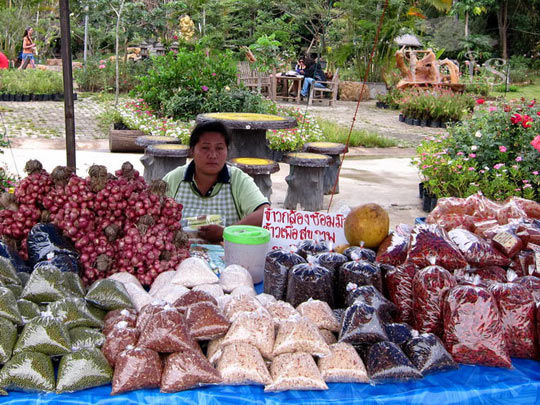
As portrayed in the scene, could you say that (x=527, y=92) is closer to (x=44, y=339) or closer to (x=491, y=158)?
(x=491, y=158)

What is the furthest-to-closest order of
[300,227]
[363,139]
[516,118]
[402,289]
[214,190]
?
[363,139]
[516,118]
[214,190]
[300,227]
[402,289]

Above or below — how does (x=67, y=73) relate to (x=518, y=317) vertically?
above

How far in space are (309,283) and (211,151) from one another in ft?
5.64

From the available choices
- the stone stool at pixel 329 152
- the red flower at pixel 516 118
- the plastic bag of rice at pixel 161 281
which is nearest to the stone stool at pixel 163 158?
the stone stool at pixel 329 152

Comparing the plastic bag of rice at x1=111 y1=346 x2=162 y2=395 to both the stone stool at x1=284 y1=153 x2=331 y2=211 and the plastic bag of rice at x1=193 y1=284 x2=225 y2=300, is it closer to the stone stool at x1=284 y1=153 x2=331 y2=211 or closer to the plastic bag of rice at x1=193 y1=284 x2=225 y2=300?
the plastic bag of rice at x1=193 y1=284 x2=225 y2=300

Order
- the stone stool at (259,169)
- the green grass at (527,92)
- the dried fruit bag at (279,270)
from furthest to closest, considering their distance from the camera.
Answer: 1. the green grass at (527,92)
2. the stone stool at (259,169)
3. the dried fruit bag at (279,270)

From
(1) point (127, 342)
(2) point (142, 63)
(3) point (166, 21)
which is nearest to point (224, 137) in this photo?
(1) point (127, 342)

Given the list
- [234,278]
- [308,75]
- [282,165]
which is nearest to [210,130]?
[234,278]

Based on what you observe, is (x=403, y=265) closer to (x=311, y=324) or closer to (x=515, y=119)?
(x=311, y=324)

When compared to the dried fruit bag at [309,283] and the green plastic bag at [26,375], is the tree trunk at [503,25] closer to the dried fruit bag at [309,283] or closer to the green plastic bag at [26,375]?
the dried fruit bag at [309,283]

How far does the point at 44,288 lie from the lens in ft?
6.02

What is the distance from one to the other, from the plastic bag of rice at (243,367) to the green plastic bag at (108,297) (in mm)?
427

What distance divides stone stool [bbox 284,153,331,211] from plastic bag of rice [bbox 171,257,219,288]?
4.88m

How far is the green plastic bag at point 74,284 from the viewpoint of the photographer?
191 centimetres
